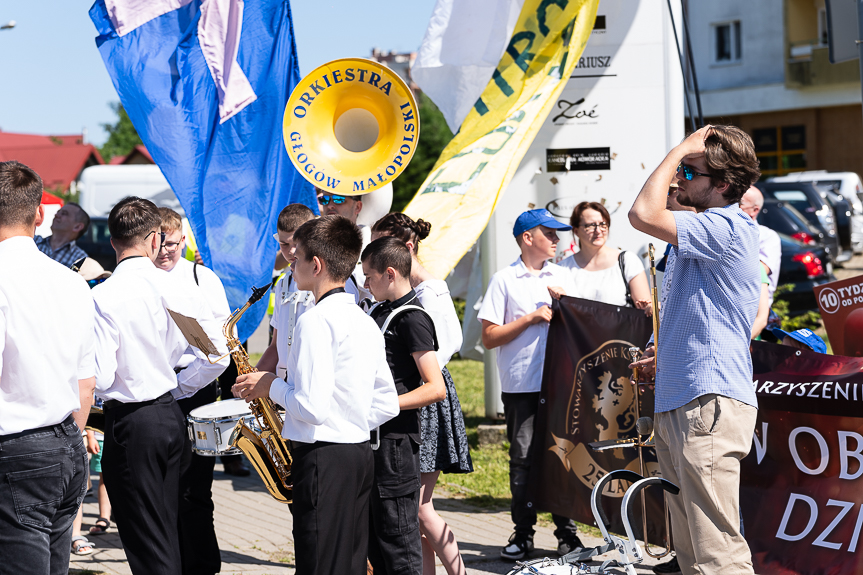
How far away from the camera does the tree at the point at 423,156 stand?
28328 mm

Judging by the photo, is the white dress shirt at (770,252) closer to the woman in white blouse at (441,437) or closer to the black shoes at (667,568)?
the black shoes at (667,568)

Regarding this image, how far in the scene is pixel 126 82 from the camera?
593cm

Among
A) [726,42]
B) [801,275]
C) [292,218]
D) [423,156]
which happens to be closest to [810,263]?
[801,275]

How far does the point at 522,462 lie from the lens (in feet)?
18.1

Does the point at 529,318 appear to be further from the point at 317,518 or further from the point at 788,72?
the point at 788,72

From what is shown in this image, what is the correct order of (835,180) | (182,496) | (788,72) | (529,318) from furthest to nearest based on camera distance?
(788,72)
(835,180)
(529,318)
(182,496)

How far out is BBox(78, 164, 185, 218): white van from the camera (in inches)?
706

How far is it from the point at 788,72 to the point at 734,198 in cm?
3240

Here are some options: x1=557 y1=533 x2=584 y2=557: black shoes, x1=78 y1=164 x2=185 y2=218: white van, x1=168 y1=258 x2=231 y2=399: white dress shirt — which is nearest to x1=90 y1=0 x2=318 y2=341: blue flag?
x1=168 y1=258 x2=231 y2=399: white dress shirt

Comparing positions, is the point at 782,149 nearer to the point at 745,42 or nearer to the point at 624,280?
the point at 745,42

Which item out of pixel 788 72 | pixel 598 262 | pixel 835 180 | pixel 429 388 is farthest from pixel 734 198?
pixel 788 72

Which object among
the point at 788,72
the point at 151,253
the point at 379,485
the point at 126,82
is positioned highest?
the point at 788,72

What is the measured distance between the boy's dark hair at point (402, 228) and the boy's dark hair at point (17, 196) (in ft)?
6.09

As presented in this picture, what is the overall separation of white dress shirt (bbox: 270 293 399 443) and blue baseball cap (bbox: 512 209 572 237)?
7.15 feet
